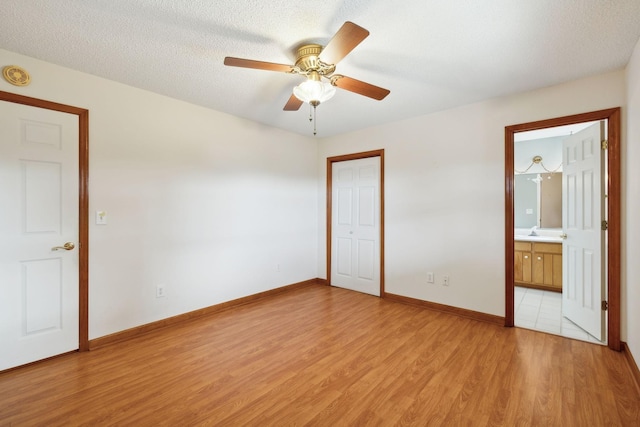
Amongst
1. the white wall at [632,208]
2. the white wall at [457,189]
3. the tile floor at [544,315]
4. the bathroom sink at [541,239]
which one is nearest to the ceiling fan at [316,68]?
the white wall at [457,189]

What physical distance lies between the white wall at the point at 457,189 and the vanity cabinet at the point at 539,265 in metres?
1.87

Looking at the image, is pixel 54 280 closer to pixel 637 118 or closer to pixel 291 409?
pixel 291 409

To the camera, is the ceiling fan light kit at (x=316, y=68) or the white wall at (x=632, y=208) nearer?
the ceiling fan light kit at (x=316, y=68)

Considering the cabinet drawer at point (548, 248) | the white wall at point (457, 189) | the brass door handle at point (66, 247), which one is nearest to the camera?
the brass door handle at point (66, 247)

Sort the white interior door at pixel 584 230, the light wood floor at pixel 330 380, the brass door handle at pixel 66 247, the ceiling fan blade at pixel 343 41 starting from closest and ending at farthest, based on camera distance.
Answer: the ceiling fan blade at pixel 343 41
the light wood floor at pixel 330 380
the brass door handle at pixel 66 247
the white interior door at pixel 584 230

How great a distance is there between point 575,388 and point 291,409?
1934 millimetres

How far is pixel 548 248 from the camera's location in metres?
4.17

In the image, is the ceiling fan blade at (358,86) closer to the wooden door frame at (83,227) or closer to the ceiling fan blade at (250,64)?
the ceiling fan blade at (250,64)

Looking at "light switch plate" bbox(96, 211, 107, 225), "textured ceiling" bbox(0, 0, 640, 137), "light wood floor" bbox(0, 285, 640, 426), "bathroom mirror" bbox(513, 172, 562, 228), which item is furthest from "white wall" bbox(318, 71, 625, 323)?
"light switch plate" bbox(96, 211, 107, 225)

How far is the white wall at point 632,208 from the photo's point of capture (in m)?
2.03

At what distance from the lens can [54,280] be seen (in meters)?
2.32

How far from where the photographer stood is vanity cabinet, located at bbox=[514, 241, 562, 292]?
410 centimetres

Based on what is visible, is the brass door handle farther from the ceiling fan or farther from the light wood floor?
the ceiling fan

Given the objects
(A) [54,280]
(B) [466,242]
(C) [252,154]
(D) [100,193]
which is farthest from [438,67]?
(A) [54,280]
